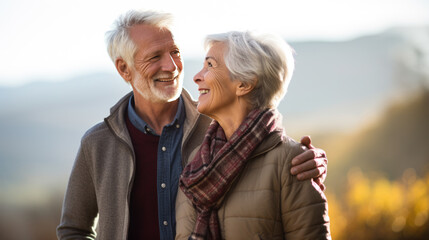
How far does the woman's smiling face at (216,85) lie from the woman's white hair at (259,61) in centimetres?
3

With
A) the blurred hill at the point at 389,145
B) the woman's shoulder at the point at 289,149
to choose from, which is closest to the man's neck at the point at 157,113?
the woman's shoulder at the point at 289,149

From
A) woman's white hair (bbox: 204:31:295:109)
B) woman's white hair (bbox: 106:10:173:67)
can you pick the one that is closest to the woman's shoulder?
woman's white hair (bbox: 204:31:295:109)

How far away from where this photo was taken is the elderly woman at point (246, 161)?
1.90m

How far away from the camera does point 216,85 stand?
81.0 inches

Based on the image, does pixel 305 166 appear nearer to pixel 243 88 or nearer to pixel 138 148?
pixel 243 88

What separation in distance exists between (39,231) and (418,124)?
4681 millimetres

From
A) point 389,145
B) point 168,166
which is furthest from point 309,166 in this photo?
point 389,145

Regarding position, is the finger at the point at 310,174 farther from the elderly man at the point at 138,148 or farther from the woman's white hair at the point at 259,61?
the elderly man at the point at 138,148

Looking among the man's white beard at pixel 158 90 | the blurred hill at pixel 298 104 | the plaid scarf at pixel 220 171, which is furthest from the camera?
the blurred hill at pixel 298 104

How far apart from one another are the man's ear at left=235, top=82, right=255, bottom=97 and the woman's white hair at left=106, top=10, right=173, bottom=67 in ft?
2.60

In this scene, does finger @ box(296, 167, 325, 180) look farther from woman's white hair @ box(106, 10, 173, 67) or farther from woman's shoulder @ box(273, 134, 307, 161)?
woman's white hair @ box(106, 10, 173, 67)

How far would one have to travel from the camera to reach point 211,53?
6.89 ft

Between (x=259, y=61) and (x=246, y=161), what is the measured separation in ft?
1.37

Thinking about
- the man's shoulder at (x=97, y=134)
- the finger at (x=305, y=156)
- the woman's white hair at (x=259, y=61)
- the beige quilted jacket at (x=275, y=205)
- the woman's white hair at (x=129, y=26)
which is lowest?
the beige quilted jacket at (x=275, y=205)
